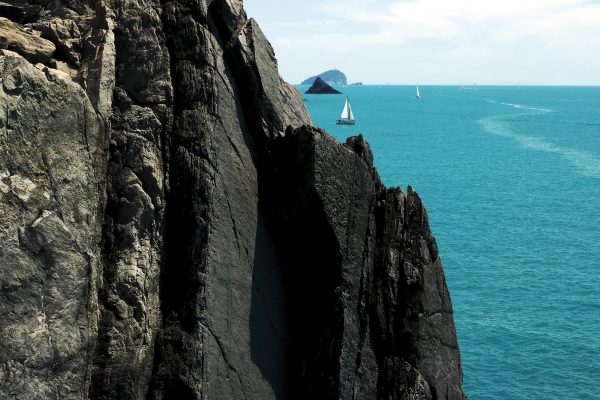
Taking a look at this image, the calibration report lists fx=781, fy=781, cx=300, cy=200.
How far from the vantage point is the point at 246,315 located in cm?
2469

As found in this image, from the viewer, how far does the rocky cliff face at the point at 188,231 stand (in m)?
20.0

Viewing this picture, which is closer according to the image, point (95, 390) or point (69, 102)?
point (69, 102)

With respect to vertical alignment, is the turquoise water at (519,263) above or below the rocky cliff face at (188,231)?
below

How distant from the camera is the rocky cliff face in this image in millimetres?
19969

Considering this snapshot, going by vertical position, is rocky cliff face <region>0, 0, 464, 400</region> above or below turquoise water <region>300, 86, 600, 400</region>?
above

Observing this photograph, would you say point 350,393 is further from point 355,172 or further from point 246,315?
point 355,172

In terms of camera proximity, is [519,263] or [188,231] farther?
[519,263]

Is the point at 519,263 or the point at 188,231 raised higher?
the point at 188,231

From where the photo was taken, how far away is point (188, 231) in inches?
939

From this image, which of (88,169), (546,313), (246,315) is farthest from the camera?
(546,313)

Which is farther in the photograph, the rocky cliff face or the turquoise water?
the turquoise water

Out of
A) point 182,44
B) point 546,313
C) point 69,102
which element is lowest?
point 546,313

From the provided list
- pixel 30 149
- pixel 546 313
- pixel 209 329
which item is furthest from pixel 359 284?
pixel 546 313

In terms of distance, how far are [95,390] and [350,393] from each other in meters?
8.06
